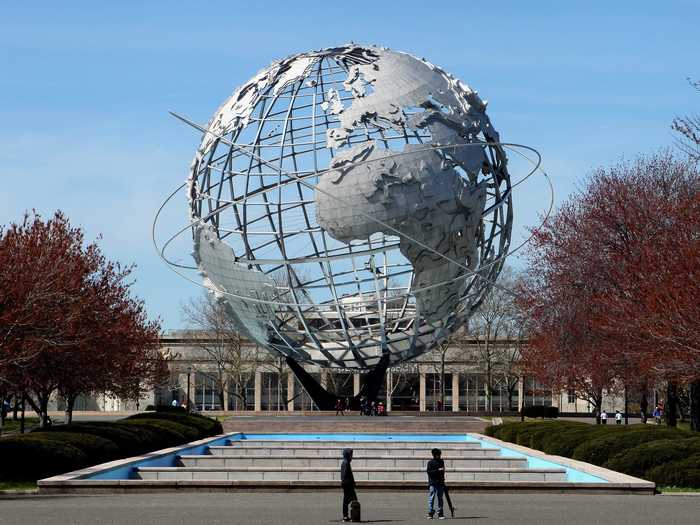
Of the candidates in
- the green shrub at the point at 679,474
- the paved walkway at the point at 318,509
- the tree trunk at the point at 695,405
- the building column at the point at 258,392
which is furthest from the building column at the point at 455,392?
the paved walkway at the point at 318,509

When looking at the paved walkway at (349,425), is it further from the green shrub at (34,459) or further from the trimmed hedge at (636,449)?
the green shrub at (34,459)

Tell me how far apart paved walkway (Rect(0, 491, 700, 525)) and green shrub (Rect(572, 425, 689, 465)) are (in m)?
4.61

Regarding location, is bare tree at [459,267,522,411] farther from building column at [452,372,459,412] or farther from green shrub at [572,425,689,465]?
green shrub at [572,425,689,465]

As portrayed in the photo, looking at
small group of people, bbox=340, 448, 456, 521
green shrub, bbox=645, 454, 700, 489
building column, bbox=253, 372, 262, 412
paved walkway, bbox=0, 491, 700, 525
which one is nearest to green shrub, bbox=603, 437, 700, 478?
green shrub, bbox=645, 454, 700, 489

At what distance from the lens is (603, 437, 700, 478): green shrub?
22.0 metres

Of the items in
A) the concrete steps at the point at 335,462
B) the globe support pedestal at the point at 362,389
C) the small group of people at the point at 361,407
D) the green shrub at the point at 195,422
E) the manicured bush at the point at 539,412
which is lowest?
the manicured bush at the point at 539,412

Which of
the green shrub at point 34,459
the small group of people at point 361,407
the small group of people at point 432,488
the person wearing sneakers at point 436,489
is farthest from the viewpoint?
the small group of people at point 361,407

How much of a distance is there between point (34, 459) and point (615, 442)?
446 inches

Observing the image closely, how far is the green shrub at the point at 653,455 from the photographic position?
22000mm

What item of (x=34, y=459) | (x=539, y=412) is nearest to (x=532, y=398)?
(x=539, y=412)

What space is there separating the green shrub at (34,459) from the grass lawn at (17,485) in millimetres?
304

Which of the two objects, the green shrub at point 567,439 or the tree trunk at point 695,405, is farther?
the tree trunk at point 695,405

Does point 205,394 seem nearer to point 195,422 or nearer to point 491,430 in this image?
point 195,422

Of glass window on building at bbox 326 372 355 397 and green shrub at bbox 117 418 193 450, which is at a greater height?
glass window on building at bbox 326 372 355 397
